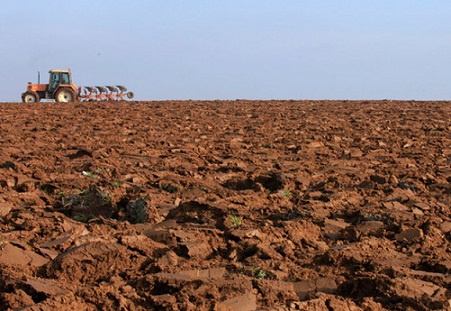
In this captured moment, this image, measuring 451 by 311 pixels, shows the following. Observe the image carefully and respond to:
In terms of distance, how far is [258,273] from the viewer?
15.4ft

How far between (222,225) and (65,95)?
94.2ft

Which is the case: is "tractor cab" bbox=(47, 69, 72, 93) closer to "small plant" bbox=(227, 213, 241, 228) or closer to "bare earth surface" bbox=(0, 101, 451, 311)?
"bare earth surface" bbox=(0, 101, 451, 311)

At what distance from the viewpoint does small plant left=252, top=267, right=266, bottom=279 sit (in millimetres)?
4645

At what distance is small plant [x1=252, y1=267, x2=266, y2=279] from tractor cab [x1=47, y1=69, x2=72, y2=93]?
3031 cm

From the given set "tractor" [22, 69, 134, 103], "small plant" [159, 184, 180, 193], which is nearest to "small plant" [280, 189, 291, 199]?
"small plant" [159, 184, 180, 193]

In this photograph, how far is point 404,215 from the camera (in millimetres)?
6598

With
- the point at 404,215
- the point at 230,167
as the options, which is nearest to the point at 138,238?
the point at 404,215

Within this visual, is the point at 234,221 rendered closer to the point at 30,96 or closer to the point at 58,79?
the point at 58,79

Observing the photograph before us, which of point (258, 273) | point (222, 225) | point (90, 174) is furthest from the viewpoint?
point (90, 174)

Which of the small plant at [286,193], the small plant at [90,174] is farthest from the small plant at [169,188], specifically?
the small plant at [286,193]

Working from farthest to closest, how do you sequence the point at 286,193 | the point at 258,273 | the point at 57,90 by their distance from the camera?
the point at 57,90, the point at 286,193, the point at 258,273

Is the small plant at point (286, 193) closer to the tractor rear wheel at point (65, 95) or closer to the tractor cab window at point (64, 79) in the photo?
the tractor rear wheel at point (65, 95)

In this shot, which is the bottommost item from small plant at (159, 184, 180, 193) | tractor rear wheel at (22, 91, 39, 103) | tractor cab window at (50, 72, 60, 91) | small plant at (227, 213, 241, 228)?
small plant at (227, 213, 241, 228)

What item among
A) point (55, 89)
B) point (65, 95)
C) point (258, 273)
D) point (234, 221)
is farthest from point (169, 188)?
point (55, 89)
